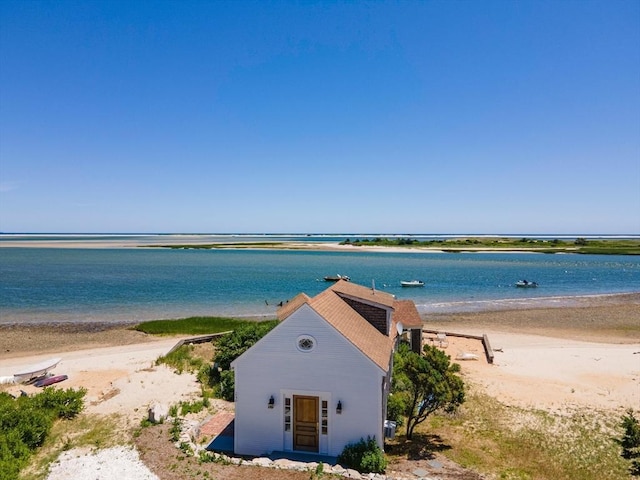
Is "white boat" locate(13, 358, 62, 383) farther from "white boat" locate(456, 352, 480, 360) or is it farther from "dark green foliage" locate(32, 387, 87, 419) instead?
"white boat" locate(456, 352, 480, 360)

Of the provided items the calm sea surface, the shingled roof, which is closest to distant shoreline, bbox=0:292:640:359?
the calm sea surface

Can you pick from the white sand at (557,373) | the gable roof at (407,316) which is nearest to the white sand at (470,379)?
the white sand at (557,373)

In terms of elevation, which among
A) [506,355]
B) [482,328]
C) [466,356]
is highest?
[466,356]

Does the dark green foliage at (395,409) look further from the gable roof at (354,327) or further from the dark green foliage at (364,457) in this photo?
the dark green foliage at (364,457)

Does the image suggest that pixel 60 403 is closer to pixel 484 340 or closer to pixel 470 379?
pixel 470 379

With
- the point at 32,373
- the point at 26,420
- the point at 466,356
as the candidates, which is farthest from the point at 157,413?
the point at 466,356

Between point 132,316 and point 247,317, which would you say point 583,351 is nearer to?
point 247,317
